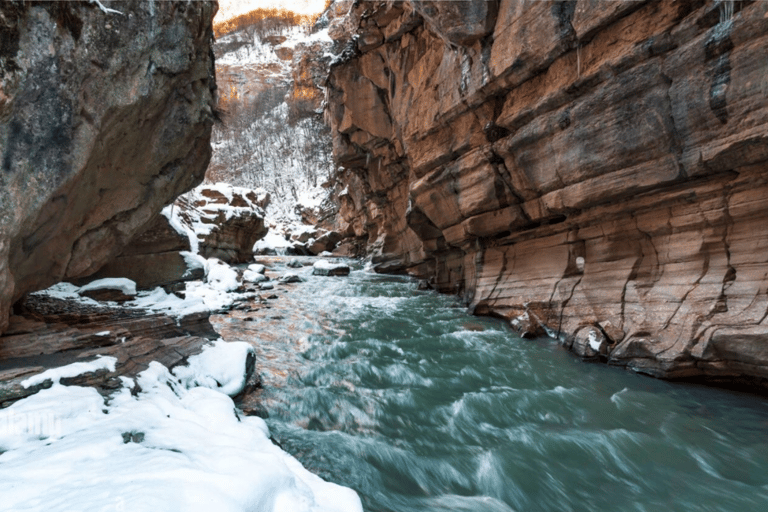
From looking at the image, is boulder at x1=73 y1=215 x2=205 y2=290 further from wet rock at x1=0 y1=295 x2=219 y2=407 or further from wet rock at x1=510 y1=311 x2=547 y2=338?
wet rock at x1=510 y1=311 x2=547 y2=338

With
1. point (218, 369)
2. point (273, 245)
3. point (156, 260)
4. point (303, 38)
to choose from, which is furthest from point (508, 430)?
point (303, 38)

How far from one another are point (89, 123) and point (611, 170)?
844cm

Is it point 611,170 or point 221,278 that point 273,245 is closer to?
point 221,278

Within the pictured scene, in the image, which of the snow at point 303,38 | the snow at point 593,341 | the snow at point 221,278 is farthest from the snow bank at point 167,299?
the snow at point 303,38

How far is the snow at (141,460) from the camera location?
6.53ft

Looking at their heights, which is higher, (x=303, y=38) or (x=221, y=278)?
(x=303, y=38)

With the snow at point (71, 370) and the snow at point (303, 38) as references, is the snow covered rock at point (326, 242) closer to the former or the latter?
the snow at point (71, 370)

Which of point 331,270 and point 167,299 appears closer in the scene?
point 167,299

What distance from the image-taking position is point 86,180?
4.76 metres

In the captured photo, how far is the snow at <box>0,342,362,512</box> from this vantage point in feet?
6.53

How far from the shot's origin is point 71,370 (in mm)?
3730

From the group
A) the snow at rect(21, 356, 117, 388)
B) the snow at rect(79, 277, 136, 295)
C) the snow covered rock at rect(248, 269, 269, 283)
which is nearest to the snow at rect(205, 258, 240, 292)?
the snow covered rock at rect(248, 269, 269, 283)

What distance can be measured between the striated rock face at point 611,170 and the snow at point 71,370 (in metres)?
7.81

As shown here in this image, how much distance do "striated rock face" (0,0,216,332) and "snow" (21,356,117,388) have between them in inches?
44.4
